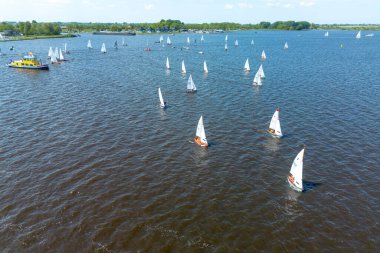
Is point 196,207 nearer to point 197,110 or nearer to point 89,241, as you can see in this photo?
point 89,241

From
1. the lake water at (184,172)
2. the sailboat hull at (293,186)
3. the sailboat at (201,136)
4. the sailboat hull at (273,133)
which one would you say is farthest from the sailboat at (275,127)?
the sailboat hull at (293,186)

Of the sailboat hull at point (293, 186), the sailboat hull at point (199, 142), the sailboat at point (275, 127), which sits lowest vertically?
the sailboat hull at point (293, 186)

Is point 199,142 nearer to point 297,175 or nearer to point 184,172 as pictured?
point 184,172

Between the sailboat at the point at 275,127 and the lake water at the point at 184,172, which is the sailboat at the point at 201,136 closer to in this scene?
the lake water at the point at 184,172

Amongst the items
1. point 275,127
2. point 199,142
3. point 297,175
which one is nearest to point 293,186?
point 297,175

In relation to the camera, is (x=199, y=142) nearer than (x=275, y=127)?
Yes

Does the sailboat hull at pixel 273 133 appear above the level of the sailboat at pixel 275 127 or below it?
below

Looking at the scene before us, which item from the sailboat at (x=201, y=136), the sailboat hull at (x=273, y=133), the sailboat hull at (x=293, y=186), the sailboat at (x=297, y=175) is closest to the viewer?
the sailboat at (x=297, y=175)

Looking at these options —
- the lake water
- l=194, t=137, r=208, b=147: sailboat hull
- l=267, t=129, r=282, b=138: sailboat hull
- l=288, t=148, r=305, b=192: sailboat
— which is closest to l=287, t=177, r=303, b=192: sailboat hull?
l=288, t=148, r=305, b=192: sailboat

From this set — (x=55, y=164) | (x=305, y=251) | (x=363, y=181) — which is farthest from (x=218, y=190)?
(x=55, y=164)
